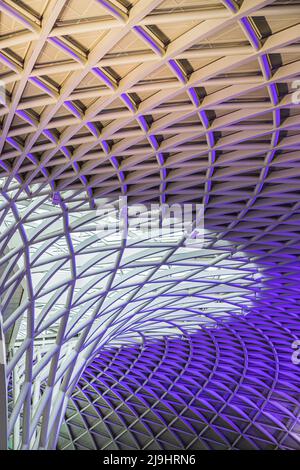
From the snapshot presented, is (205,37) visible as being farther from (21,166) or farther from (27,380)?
(27,380)

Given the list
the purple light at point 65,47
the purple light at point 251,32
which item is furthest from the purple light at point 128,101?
the purple light at point 251,32

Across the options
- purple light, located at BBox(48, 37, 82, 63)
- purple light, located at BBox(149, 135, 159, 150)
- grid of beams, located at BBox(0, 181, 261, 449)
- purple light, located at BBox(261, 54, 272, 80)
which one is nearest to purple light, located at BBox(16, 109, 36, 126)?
purple light, located at BBox(48, 37, 82, 63)

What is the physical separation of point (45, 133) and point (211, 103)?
22.5 ft

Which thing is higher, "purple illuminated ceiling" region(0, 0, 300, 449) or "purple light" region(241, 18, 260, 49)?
"purple light" region(241, 18, 260, 49)

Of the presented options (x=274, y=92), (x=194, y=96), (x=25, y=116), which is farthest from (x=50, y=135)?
(x=274, y=92)

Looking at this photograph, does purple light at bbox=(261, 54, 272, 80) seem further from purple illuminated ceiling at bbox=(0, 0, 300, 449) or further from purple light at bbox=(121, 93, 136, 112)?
purple light at bbox=(121, 93, 136, 112)

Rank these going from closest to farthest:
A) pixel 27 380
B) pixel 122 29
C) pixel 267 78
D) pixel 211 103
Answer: pixel 122 29
pixel 267 78
pixel 211 103
pixel 27 380

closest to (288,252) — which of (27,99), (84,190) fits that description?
(84,190)

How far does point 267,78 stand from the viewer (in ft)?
68.3

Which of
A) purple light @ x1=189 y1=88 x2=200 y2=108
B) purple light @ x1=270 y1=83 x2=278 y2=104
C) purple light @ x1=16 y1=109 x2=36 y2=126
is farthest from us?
purple light @ x1=16 y1=109 x2=36 y2=126

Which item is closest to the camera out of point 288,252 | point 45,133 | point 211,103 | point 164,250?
point 211,103

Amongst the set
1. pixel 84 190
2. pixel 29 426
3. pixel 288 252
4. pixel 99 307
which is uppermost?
pixel 84 190

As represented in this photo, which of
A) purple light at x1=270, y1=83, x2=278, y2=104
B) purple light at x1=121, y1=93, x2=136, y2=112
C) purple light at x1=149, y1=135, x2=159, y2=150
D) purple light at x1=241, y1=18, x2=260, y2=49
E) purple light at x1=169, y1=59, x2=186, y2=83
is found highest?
purple light at x1=241, y1=18, x2=260, y2=49

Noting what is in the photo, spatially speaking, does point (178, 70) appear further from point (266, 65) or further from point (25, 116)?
point (25, 116)
